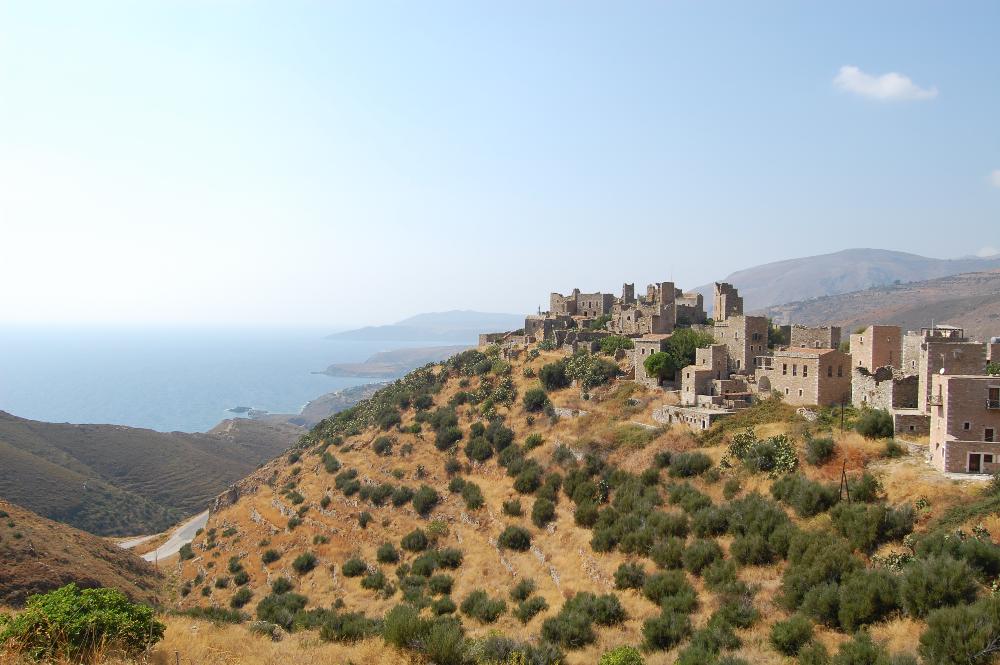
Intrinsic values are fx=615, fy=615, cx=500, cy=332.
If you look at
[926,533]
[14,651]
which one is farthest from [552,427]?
[14,651]

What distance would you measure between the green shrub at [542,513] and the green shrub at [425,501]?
8.16m

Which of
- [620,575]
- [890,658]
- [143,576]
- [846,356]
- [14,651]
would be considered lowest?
[143,576]

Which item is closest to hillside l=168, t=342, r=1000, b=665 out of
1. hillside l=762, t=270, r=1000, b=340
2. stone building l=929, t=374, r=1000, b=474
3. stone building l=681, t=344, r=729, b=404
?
stone building l=929, t=374, r=1000, b=474

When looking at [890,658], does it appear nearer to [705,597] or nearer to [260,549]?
[705,597]

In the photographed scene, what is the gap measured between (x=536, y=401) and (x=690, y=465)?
15821mm

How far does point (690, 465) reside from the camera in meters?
26.8

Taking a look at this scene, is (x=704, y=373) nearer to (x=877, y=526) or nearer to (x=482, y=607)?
(x=877, y=526)

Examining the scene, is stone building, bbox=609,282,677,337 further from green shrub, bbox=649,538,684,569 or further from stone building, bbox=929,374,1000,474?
stone building, bbox=929,374,1000,474

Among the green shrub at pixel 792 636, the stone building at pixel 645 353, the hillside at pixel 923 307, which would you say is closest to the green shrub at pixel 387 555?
the stone building at pixel 645 353

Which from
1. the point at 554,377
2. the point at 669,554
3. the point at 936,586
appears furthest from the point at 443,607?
the point at 554,377

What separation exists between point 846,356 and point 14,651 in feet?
101

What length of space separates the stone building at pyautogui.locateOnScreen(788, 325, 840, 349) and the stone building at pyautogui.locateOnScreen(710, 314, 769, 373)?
2.55 metres

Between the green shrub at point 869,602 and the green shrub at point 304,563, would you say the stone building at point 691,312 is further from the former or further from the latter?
the green shrub at point 869,602

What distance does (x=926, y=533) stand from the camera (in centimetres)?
1711
